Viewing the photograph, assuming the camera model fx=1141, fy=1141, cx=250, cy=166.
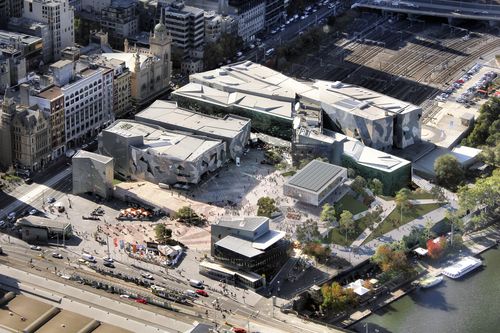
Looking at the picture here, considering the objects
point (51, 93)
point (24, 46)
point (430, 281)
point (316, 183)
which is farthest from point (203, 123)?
point (430, 281)

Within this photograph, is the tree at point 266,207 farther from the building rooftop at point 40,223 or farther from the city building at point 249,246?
the building rooftop at point 40,223

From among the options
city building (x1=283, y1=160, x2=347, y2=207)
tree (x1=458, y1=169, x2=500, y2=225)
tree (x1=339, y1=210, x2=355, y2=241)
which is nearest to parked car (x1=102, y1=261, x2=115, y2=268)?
city building (x1=283, y1=160, x2=347, y2=207)

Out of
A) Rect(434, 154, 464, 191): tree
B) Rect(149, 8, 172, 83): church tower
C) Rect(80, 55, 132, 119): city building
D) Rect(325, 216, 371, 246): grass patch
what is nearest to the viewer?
Rect(325, 216, 371, 246): grass patch

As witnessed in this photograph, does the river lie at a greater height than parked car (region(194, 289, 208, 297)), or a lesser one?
lesser

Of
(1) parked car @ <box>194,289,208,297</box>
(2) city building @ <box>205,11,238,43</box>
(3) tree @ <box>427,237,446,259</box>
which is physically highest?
(2) city building @ <box>205,11,238,43</box>

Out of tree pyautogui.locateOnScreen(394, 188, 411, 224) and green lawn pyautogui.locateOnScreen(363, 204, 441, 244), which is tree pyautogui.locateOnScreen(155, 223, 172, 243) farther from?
tree pyautogui.locateOnScreen(394, 188, 411, 224)

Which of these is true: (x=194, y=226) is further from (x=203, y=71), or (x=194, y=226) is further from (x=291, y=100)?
(x=203, y=71)
